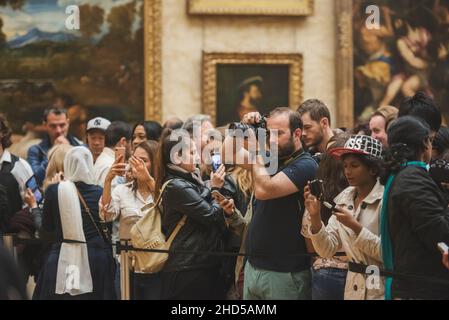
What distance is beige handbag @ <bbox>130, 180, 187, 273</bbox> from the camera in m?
7.83

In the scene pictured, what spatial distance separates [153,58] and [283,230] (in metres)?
9.95

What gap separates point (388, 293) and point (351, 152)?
1015mm

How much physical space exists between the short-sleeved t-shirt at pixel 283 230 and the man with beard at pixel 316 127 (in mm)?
1136

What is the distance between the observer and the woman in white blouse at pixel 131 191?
8.51 meters

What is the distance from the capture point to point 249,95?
1670cm

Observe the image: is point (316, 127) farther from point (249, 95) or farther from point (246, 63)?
point (246, 63)

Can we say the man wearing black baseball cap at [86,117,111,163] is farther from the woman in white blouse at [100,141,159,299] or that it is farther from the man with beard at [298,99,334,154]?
the man with beard at [298,99,334,154]

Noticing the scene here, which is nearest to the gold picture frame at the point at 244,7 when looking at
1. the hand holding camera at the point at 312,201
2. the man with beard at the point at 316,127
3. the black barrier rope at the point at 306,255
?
the black barrier rope at the point at 306,255

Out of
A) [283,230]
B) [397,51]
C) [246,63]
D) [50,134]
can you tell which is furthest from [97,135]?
[397,51]

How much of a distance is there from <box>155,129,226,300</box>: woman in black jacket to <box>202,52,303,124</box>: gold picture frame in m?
8.59

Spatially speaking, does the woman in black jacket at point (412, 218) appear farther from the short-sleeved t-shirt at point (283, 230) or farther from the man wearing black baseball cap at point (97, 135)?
the man wearing black baseball cap at point (97, 135)

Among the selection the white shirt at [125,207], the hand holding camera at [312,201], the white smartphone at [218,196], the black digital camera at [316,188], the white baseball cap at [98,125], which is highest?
the white baseball cap at [98,125]

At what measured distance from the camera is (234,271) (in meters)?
7.97

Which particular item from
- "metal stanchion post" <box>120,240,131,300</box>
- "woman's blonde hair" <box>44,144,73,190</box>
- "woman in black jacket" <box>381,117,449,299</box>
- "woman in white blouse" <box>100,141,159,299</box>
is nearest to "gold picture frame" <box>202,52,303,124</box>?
"woman in white blouse" <box>100,141,159,299</box>
